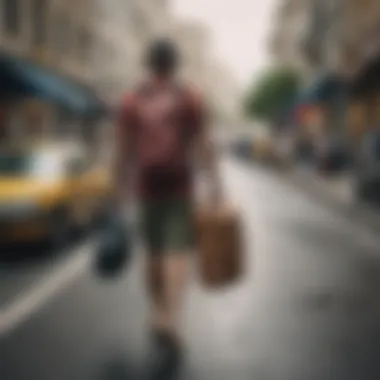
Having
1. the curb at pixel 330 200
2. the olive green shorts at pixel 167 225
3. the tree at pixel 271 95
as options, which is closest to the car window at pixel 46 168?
the tree at pixel 271 95

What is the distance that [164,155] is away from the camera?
3961 mm

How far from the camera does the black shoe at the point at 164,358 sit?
4036 mm

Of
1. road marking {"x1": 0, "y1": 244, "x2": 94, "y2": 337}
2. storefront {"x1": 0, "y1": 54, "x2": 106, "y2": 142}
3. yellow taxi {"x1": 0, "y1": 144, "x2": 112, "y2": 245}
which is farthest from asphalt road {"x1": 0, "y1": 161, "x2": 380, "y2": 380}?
storefront {"x1": 0, "y1": 54, "x2": 106, "y2": 142}

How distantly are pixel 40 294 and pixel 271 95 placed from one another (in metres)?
3.01

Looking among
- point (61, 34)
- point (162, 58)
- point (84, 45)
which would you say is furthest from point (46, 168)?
point (162, 58)

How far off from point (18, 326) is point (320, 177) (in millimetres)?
10602

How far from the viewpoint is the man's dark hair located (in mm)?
3814

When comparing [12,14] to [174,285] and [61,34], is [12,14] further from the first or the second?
[174,285]

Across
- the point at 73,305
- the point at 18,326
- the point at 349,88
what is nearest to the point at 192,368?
the point at 18,326

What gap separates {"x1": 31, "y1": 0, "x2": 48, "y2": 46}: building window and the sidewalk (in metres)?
3.41

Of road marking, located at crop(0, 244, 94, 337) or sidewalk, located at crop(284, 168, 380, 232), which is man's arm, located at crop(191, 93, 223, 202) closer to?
road marking, located at crop(0, 244, 94, 337)

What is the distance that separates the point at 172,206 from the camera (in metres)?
4.10

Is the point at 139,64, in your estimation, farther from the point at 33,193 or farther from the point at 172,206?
the point at 33,193

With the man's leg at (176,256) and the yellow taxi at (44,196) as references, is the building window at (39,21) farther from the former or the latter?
the man's leg at (176,256)
